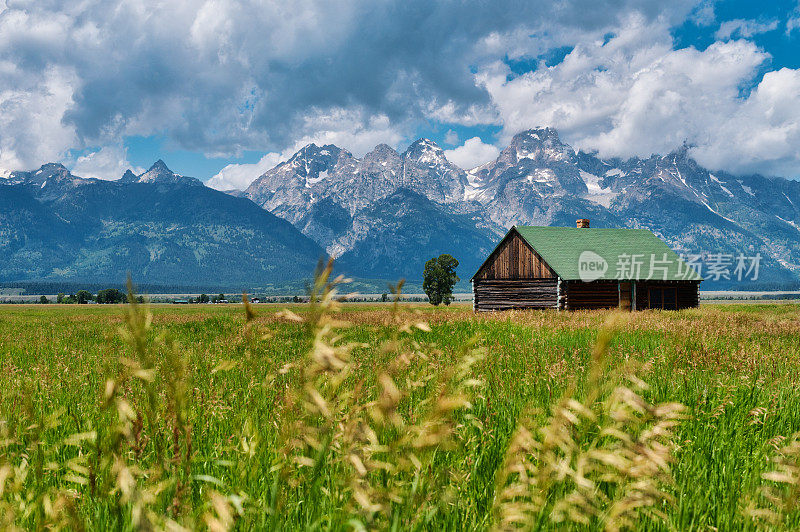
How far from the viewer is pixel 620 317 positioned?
1.21 m

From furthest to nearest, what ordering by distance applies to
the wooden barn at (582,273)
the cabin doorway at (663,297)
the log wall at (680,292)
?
1. the cabin doorway at (663,297)
2. the log wall at (680,292)
3. the wooden barn at (582,273)

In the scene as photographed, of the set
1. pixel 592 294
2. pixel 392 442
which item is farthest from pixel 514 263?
pixel 392 442

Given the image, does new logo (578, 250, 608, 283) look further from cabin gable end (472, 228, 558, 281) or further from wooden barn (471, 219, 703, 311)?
cabin gable end (472, 228, 558, 281)

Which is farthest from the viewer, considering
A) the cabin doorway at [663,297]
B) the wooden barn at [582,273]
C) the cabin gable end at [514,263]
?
the cabin doorway at [663,297]

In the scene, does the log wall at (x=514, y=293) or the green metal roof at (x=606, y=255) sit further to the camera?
the log wall at (x=514, y=293)

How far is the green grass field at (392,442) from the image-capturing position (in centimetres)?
130

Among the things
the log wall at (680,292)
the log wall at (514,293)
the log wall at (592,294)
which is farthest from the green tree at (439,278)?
the log wall at (592,294)

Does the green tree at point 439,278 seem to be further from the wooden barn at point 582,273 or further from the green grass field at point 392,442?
the green grass field at point 392,442

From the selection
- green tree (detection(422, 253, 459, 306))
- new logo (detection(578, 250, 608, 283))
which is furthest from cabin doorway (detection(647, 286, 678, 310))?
green tree (detection(422, 253, 459, 306))

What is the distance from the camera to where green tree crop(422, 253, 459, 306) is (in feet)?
235

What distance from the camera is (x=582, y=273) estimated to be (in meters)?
35.2

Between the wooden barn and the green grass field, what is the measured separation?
28.5 metres

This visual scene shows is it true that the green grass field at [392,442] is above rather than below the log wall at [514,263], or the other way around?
below

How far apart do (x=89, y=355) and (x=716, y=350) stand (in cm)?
1068
